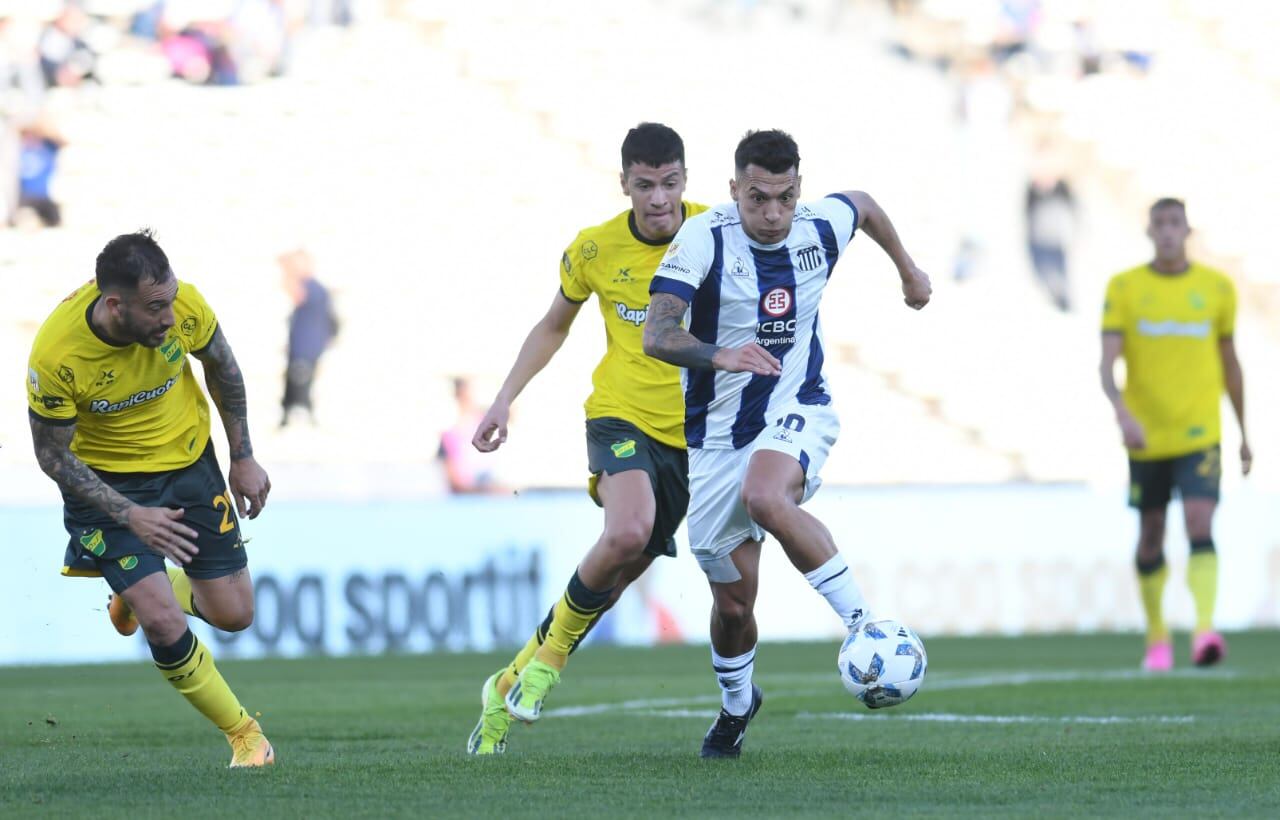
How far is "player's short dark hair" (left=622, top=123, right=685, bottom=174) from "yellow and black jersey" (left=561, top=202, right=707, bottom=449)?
0.35 meters

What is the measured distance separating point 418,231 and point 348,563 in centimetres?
579

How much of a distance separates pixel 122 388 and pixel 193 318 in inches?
12.6

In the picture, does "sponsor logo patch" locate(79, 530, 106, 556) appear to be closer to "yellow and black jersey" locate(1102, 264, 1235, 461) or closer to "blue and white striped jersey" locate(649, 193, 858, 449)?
"blue and white striped jersey" locate(649, 193, 858, 449)

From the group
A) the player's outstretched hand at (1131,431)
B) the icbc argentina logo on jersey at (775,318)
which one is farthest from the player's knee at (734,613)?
the player's outstretched hand at (1131,431)

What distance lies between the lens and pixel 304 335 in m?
17.7

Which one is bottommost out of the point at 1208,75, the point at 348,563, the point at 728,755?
the point at 348,563

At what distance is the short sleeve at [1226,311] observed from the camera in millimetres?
11273

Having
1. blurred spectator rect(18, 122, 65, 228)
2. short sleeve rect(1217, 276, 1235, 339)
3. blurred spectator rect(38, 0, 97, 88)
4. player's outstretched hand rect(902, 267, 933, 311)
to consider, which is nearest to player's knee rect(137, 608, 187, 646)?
player's outstretched hand rect(902, 267, 933, 311)

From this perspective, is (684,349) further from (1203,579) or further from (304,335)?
(304,335)

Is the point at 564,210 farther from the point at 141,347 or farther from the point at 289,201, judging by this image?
the point at 141,347

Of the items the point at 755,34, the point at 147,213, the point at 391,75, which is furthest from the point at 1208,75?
the point at 147,213

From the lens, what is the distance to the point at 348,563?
14375mm

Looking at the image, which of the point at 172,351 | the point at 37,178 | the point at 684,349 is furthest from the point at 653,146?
the point at 37,178

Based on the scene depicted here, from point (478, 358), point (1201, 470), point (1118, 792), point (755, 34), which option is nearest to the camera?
point (1118, 792)
